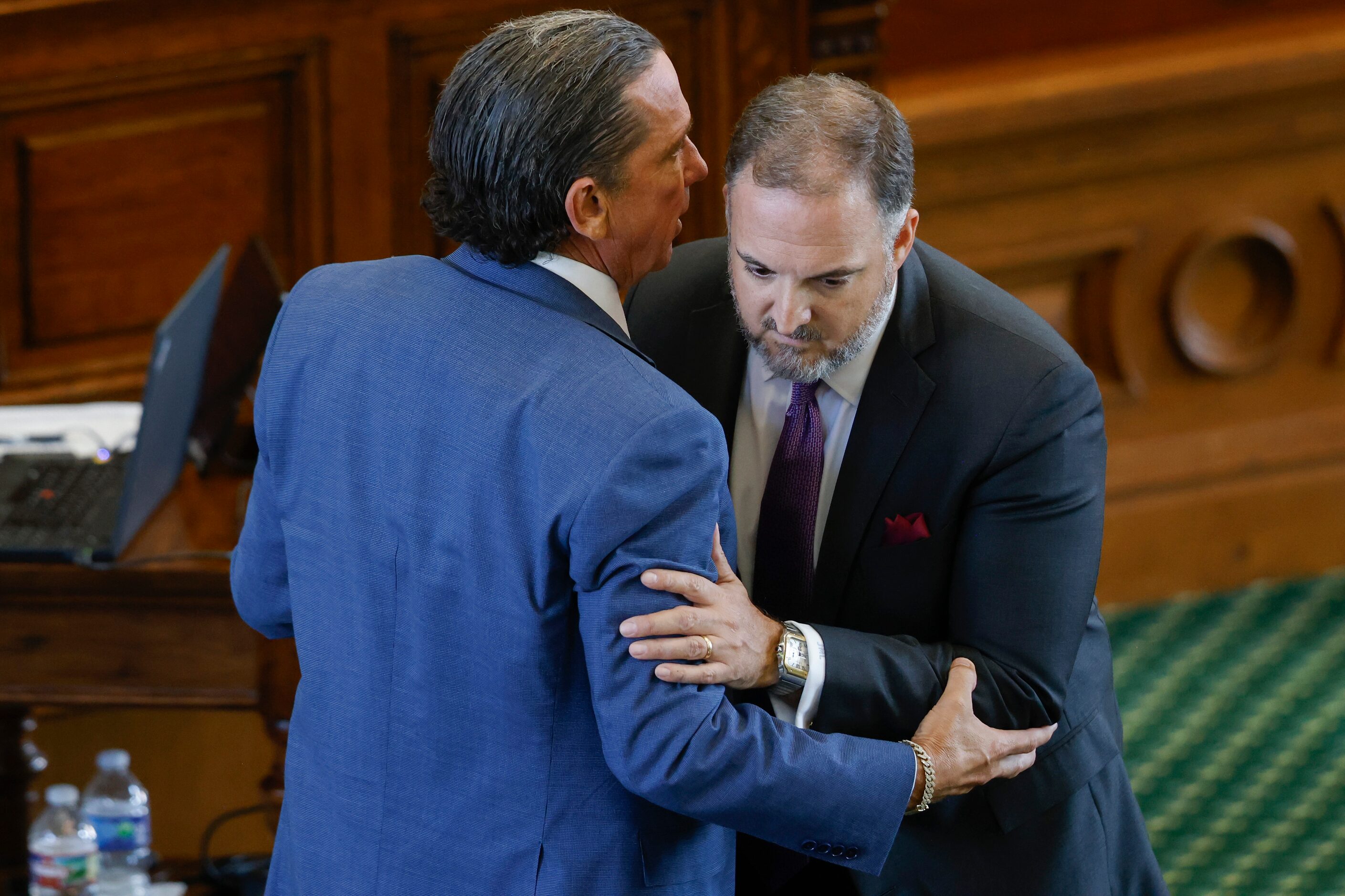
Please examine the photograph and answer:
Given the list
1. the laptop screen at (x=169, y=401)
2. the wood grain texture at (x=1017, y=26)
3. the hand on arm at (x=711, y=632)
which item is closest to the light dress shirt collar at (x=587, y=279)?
the hand on arm at (x=711, y=632)

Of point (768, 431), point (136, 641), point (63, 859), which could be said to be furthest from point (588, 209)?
point (63, 859)

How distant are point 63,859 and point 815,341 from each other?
1724 mm

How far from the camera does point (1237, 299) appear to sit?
4.53 meters

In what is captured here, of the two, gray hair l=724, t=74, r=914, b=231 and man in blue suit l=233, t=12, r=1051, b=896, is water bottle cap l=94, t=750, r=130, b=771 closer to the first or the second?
man in blue suit l=233, t=12, r=1051, b=896

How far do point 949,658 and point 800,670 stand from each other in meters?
0.22

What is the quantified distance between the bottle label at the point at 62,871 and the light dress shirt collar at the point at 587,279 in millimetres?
1665

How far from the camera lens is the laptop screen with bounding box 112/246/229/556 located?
231 cm

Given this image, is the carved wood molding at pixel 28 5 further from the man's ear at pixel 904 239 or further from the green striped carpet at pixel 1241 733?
the green striped carpet at pixel 1241 733

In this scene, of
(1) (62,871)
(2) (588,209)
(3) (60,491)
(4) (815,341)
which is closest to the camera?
(2) (588,209)

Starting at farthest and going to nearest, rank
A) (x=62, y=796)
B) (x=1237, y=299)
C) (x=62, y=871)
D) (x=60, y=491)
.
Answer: (x=1237, y=299) < (x=62, y=796) < (x=62, y=871) < (x=60, y=491)

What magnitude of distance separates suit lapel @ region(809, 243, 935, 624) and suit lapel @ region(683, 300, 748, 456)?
198mm

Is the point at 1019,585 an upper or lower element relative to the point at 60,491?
upper

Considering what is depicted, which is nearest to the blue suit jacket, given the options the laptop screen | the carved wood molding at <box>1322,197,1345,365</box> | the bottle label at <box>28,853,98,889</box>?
the laptop screen

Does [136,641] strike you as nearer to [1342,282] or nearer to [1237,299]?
[1237,299]
